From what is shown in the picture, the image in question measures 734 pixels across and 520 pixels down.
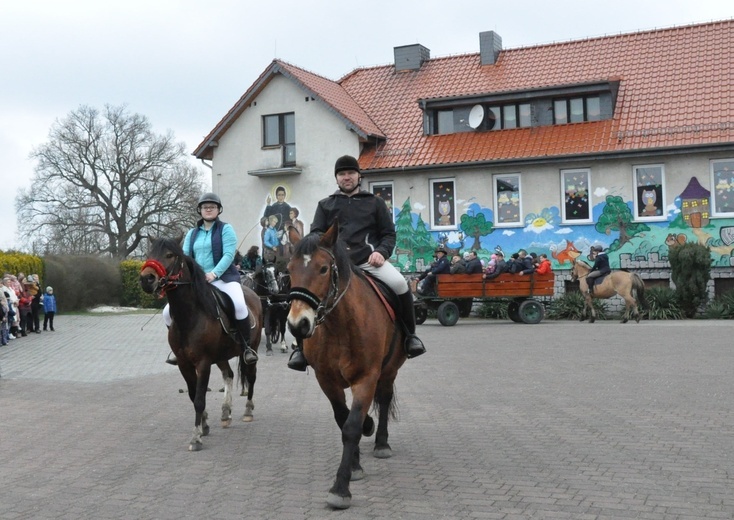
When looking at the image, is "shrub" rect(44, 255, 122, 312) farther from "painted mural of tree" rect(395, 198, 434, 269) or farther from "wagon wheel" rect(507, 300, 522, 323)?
"wagon wheel" rect(507, 300, 522, 323)

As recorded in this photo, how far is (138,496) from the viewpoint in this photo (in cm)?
636

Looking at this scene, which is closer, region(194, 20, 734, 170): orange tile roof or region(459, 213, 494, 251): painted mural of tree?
region(194, 20, 734, 170): orange tile roof

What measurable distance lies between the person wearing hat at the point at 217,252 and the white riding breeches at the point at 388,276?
2.35 meters

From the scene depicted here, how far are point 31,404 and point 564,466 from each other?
7.40 m

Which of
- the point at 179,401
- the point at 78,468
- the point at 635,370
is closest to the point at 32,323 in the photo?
the point at 179,401

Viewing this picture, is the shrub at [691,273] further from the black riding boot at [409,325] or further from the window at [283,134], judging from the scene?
the black riding boot at [409,325]

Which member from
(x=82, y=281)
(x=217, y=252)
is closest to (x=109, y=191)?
(x=82, y=281)

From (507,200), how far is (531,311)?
7.21 m

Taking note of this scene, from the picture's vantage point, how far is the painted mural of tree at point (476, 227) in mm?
32688

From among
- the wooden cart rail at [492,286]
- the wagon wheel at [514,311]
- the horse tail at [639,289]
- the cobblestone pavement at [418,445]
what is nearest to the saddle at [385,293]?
the cobblestone pavement at [418,445]

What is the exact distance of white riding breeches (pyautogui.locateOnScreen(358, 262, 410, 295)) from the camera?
296 inches

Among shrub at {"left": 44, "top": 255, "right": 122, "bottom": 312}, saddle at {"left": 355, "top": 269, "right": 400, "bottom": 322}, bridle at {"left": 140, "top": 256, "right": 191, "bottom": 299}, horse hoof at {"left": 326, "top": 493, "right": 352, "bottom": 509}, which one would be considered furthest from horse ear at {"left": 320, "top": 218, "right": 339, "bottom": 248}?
shrub at {"left": 44, "top": 255, "right": 122, "bottom": 312}

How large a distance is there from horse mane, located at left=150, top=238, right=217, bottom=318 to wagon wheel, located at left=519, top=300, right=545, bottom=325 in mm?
18369

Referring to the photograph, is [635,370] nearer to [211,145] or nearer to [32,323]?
[32,323]
